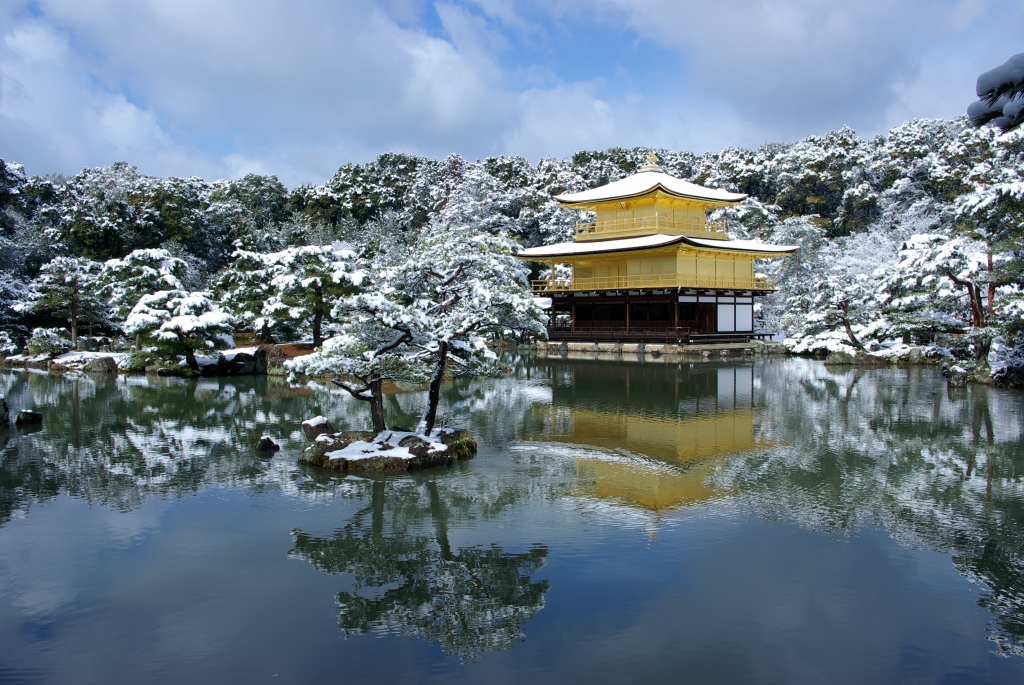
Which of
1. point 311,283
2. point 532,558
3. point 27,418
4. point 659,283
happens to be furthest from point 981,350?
point 27,418

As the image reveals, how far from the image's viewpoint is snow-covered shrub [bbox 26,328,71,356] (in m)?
24.9

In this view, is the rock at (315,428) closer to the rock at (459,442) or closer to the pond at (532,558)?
the pond at (532,558)

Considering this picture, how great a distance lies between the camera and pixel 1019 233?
50.0 ft

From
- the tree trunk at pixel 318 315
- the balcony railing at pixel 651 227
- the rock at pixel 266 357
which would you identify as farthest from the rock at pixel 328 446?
the balcony railing at pixel 651 227

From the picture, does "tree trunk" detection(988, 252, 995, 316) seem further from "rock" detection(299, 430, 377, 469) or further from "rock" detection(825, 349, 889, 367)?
"rock" detection(299, 430, 377, 469)

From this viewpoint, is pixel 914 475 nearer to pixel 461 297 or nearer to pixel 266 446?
pixel 461 297

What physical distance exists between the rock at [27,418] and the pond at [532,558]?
113 cm

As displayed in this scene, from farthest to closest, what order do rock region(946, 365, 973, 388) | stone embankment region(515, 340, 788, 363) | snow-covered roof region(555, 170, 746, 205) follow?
snow-covered roof region(555, 170, 746, 205) → stone embankment region(515, 340, 788, 363) → rock region(946, 365, 973, 388)

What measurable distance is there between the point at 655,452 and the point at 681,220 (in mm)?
23484

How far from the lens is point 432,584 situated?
617cm

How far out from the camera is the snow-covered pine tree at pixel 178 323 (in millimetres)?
20969

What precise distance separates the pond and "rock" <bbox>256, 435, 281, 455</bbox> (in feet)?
0.63

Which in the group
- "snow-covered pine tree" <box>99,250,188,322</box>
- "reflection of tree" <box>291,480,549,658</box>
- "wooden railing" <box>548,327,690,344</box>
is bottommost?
"reflection of tree" <box>291,480,549,658</box>

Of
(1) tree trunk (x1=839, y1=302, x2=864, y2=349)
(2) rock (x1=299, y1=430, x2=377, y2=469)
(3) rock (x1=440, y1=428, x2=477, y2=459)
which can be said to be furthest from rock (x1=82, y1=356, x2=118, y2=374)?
(1) tree trunk (x1=839, y1=302, x2=864, y2=349)
